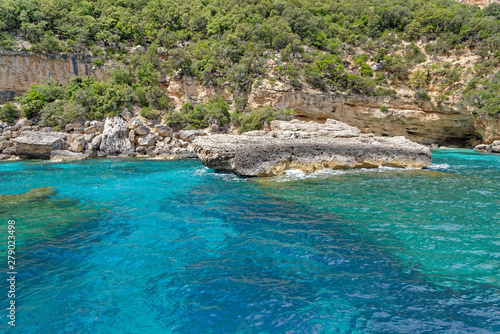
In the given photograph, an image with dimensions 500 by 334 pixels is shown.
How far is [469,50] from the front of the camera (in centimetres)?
3312

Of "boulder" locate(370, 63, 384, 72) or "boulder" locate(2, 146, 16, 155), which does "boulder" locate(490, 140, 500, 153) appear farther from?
"boulder" locate(2, 146, 16, 155)

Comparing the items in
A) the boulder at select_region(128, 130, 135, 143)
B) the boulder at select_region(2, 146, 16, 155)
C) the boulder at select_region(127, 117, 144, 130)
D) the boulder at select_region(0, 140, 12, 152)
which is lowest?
the boulder at select_region(2, 146, 16, 155)

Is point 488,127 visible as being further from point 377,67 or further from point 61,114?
point 61,114

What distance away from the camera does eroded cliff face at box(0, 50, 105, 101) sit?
101 ft

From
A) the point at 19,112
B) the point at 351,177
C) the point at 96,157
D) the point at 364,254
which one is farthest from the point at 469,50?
the point at 19,112

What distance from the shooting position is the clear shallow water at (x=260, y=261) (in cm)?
376

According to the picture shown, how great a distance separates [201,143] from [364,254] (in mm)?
10884

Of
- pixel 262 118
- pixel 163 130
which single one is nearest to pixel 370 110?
pixel 262 118

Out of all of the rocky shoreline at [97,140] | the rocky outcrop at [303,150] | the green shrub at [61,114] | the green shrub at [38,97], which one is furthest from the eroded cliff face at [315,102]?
the rocky outcrop at [303,150]

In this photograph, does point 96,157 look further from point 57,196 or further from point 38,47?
point 38,47

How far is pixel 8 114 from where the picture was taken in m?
26.8

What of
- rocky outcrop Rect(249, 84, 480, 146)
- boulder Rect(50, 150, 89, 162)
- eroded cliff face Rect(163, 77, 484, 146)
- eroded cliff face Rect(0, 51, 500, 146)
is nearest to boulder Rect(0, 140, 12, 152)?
boulder Rect(50, 150, 89, 162)

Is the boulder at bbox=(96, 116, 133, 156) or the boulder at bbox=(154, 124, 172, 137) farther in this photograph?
the boulder at bbox=(154, 124, 172, 137)

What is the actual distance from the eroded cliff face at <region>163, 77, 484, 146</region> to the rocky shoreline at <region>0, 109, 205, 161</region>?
729cm
